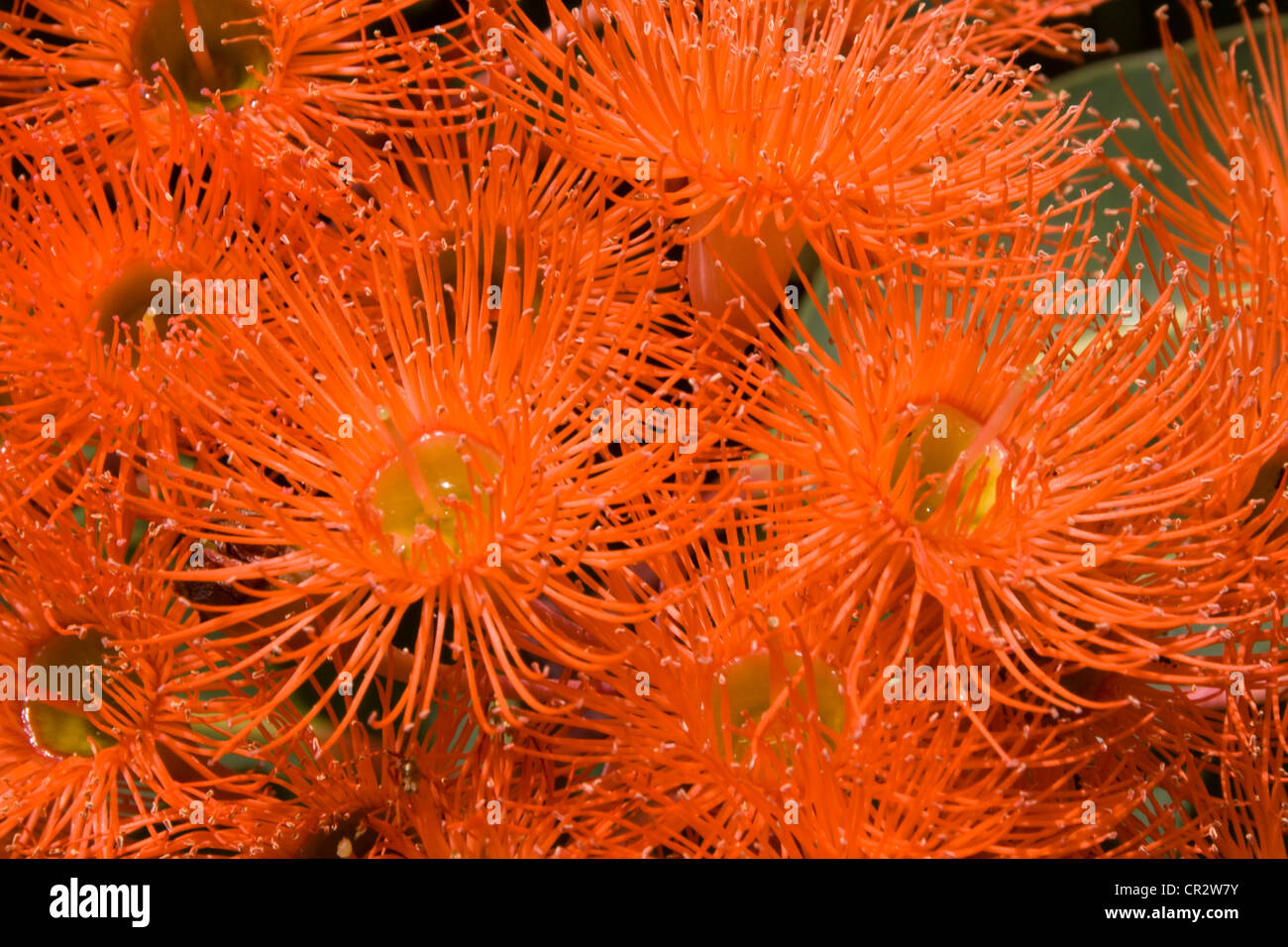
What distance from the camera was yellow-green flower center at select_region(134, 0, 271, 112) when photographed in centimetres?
96

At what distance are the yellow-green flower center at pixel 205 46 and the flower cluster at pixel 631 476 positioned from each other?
78mm

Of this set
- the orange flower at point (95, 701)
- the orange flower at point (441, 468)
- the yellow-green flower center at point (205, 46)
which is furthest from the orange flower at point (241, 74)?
the orange flower at point (95, 701)

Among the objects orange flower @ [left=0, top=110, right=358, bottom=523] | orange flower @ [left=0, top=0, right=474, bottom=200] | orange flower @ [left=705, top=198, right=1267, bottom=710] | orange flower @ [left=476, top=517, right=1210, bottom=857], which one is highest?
orange flower @ [left=0, top=0, right=474, bottom=200]

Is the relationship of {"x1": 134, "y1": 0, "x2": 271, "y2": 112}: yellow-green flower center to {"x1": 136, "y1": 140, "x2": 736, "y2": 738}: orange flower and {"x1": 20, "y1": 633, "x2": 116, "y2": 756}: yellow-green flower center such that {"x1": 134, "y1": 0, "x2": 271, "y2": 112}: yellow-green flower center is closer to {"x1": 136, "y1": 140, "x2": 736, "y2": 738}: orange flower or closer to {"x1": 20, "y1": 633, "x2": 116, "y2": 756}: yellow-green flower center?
{"x1": 136, "y1": 140, "x2": 736, "y2": 738}: orange flower

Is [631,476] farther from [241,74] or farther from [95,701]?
[241,74]

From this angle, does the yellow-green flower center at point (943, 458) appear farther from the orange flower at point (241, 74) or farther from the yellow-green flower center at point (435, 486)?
the orange flower at point (241, 74)

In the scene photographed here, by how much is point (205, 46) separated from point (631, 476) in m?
0.56

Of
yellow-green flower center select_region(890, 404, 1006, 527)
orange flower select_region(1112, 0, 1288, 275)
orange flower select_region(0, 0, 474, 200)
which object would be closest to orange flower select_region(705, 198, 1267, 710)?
yellow-green flower center select_region(890, 404, 1006, 527)

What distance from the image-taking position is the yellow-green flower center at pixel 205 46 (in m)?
0.96

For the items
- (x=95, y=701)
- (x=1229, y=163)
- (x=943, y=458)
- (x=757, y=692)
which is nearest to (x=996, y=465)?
(x=943, y=458)

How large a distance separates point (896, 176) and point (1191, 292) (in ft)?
0.77

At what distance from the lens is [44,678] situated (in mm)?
868
